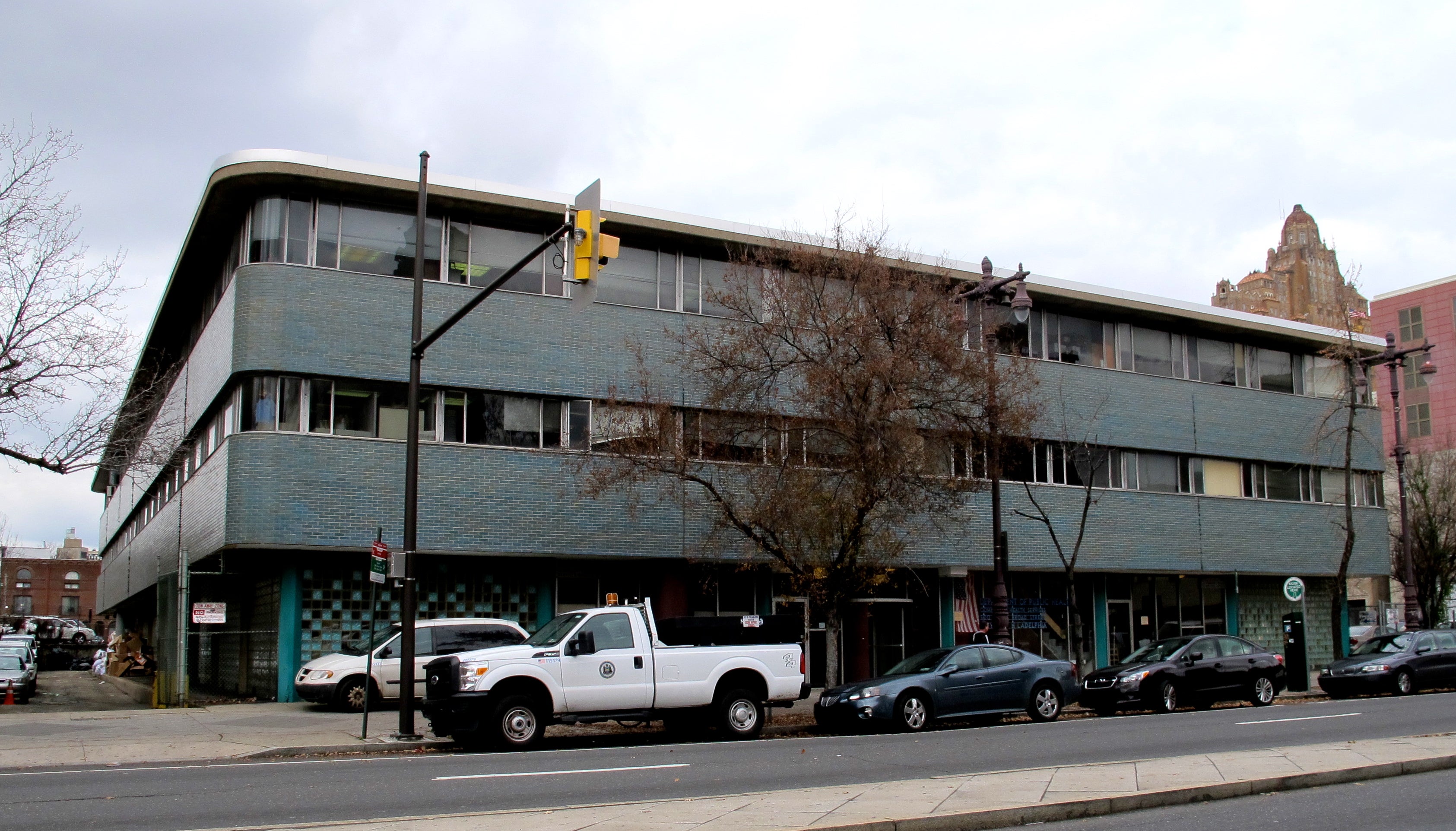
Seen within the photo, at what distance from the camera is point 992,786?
11.4 meters

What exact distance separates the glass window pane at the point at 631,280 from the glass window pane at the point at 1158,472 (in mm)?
15239

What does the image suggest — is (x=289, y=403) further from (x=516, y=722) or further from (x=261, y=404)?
(x=516, y=722)

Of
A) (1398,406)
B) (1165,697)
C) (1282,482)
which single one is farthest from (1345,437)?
(1165,697)

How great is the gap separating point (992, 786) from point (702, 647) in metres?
7.28

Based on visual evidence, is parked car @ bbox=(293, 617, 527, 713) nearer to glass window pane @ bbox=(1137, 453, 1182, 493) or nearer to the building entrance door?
the building entrance door

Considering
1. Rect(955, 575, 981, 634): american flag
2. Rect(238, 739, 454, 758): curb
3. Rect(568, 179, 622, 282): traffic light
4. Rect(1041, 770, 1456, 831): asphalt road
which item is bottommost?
Rect(238, 739, 454, 758): curb

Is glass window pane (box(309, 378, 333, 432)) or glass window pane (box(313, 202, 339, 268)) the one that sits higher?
glass window pane (box(313, 202, 339, 268))

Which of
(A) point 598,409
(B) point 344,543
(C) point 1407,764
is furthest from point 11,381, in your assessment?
(C) point 1407,764

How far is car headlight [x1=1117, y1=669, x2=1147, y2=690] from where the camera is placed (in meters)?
22.4

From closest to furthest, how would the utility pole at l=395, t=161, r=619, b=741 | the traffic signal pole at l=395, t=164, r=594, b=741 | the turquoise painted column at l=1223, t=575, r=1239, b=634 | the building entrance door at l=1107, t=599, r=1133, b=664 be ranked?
the utility pole at l=395, t=161, r=619, b=741, the traffic signal pole at l=395, t=164, r=594, b=741, the building entrance door at l=1107, t=599, r=1133, b=664, the turquoise painted column at l=1223, t=575, r=1239, b=634

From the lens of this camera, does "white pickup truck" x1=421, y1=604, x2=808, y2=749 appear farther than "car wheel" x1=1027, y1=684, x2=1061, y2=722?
No

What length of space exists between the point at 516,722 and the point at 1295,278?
171920mm

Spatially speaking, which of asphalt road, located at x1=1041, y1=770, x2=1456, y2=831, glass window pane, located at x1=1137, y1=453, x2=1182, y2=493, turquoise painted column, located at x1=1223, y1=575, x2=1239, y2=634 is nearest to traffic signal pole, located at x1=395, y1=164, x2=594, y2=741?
asphalt road, located at x1=1041, y1=770, x2=1456, y2=831

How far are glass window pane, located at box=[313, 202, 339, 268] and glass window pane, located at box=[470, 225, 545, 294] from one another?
2713 millimetres
